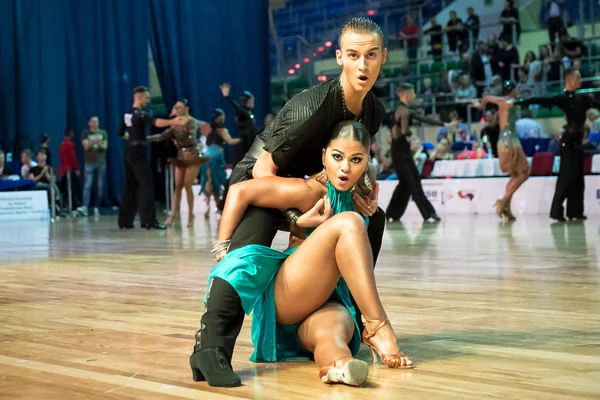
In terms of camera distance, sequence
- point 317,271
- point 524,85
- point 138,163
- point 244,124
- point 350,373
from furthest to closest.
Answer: point 524,85 → point 244,124 → point 138,163 → point 317,271 → point 350,373

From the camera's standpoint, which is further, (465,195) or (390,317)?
(465,195)

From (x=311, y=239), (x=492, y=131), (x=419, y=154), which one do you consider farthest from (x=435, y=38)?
(x=311, y=239)

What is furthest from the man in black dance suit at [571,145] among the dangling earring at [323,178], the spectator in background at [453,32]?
the dangling earring at [323,178]

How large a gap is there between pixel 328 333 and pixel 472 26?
53.0 feet

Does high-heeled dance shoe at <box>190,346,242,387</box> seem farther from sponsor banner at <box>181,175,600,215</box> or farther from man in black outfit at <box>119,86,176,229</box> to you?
sponsor banner at <box>181,175,600,215</box>

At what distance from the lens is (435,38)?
18859mm

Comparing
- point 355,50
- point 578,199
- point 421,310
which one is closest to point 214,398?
point 355,50

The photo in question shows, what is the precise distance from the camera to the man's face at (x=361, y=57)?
A: 298 cm

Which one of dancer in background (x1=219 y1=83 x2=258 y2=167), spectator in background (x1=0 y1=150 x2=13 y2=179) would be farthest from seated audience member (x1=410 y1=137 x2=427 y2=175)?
spectator in background (x1=0 y1=150 x2=13 y2=179)

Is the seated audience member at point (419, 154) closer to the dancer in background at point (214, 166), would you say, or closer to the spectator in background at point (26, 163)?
the dancer in background at point (214, 166)

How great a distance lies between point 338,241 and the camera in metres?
2.79

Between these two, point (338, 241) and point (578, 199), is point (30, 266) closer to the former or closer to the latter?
point (338, 241)

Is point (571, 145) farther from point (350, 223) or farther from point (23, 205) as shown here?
point (350, 223)

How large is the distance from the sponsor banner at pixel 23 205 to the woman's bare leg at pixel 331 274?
14.5 meters
